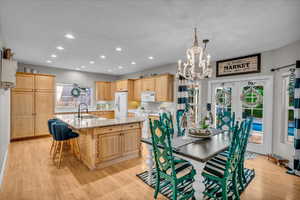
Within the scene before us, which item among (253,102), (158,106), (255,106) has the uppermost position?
(253,102)

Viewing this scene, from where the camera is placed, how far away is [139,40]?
3072mm

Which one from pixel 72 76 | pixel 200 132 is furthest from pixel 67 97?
pixel 200 132

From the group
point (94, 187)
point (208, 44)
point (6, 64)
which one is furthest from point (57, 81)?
point (208, 44)

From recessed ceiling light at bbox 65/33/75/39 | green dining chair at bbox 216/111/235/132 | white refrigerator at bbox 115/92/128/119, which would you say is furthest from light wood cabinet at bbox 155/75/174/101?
recessed ceiling light at bbox 65/33/75/39

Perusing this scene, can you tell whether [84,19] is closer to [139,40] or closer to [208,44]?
[139,40]

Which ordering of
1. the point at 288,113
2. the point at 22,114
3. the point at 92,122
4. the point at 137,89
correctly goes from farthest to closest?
the point at 137,89 < the point at 22,114 < the point at 288,113 < the point at 92,122

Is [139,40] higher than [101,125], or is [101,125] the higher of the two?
[139,40]

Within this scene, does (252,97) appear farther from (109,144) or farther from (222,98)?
(109,144)

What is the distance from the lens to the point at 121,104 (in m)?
6.62

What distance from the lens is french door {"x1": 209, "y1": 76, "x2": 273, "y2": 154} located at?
3.68 meters

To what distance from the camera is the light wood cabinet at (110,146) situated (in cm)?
292

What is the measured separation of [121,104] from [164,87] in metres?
2.47

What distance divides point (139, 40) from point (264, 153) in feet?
13.7

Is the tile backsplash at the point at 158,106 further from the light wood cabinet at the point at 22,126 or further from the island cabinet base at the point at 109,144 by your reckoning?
the light wood cabinet at the point at 22,126
